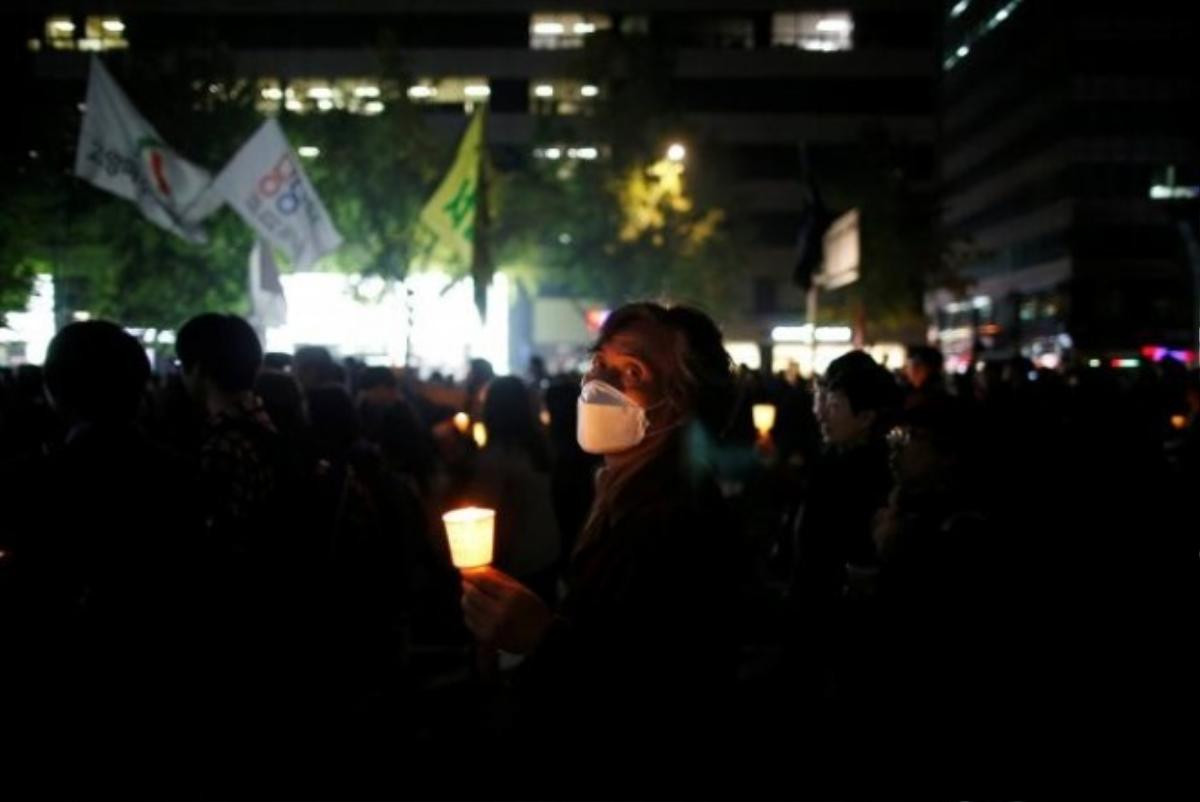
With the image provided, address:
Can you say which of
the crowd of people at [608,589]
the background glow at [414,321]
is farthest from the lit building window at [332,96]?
the crowd of people at [608,589]

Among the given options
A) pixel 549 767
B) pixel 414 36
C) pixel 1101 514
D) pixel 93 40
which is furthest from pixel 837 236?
pixel 93 40

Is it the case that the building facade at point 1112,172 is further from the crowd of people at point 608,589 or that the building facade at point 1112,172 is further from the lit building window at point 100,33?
the crowd of people at point 608,589

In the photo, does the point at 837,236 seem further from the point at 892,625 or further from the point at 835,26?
the point at 835,26

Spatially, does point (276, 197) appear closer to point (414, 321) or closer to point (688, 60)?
point (414, 321)

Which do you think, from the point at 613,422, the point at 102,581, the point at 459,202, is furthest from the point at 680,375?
the point at 459,202

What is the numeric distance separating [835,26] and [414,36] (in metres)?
18.2

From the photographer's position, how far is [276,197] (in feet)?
51.4

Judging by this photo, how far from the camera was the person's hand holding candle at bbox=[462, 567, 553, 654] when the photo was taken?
7.80ft

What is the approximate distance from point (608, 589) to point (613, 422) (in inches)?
15.6

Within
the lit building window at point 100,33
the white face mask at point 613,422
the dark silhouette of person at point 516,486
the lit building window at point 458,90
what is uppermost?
the lit building window at point 100,33

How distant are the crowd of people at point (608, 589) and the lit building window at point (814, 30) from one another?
169 feet

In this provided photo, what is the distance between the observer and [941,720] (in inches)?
113

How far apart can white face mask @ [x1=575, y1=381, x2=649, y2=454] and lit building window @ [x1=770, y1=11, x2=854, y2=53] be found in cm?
5454

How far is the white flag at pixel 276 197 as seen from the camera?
50.7 feet
